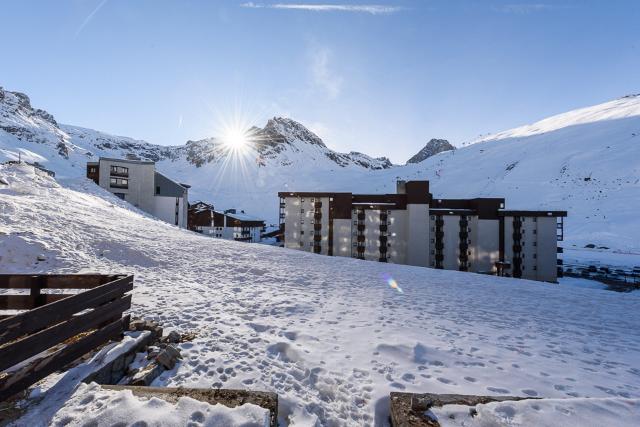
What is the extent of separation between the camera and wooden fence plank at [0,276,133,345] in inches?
135

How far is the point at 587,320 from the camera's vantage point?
10055mm

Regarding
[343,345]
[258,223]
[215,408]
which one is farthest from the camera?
[258,223]

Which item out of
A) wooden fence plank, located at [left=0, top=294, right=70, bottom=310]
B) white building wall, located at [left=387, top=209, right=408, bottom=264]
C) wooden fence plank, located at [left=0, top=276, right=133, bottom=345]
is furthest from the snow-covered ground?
white building wall, located at [left=387, top=209, right=408, bottom=264]

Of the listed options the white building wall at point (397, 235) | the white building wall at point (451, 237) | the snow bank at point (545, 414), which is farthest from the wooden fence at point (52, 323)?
the white building wall at point (451, 237)

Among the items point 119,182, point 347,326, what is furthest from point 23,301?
point 119,182

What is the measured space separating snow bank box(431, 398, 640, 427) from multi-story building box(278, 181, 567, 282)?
45591mm

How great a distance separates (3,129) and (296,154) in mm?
146186

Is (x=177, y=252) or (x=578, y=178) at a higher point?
(x=578, y=178)

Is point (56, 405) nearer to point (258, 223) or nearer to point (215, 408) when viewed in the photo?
point (215, 408)

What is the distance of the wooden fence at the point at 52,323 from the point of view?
3471 millimetres

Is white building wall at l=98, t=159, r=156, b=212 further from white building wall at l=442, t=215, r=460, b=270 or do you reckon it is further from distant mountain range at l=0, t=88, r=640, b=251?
distant mountain range at l=0, t=88, r=640, b=251

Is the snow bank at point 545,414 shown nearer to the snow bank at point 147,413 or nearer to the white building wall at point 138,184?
the snow bank at point 147,413

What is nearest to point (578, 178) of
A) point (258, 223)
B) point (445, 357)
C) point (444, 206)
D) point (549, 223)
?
point (549, 223)

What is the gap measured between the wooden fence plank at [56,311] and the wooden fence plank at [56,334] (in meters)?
0.10
